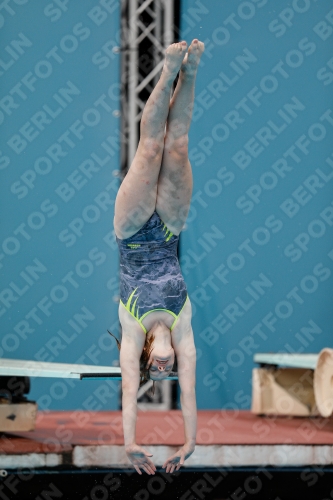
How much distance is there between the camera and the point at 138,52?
744cm

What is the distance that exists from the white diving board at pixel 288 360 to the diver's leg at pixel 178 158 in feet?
8.78

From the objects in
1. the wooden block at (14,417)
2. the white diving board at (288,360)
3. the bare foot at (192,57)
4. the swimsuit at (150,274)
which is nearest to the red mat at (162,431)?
the wooden block at (14,417)

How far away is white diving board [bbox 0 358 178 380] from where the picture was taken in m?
4.98

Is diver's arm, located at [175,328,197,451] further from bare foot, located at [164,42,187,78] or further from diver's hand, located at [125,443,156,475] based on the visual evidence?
bare foot, located at [164,42,187,78]

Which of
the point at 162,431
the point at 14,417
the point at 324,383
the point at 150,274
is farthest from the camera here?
the point at 324,383

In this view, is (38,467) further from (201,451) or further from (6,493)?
(201,451)

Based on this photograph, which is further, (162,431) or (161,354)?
(162,431)

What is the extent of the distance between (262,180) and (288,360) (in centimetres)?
181

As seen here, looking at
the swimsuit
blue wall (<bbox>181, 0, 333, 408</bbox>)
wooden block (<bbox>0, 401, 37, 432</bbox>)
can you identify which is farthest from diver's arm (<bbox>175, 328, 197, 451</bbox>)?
blue wall (<bbox>181, 0, 333, 408</bbox>)

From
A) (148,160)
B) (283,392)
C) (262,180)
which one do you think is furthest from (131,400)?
(262,180)

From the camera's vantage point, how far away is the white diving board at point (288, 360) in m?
6.65

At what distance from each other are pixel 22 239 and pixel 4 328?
81cm

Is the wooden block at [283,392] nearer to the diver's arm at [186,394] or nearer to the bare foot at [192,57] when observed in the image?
the diver's arm at [186,394]

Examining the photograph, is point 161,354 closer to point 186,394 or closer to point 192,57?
point 186,394
